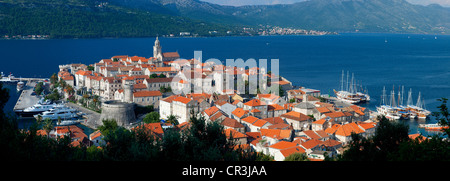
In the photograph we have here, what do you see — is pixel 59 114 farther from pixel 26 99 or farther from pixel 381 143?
pixel 381 143

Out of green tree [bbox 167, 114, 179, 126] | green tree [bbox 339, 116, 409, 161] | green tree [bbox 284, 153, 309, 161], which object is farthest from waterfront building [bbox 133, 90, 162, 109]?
green tree [bbox 339, 116, 409, 161]

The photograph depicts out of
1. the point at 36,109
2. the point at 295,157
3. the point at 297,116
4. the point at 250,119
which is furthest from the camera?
the point at 36,109

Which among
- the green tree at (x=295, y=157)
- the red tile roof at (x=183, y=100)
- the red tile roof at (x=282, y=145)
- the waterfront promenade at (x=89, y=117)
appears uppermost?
the red tile roof at (x=183, y=100)

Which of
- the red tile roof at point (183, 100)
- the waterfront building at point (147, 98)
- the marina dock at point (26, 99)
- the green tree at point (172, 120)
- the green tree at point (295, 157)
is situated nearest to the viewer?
the green tree at point (295, 157)

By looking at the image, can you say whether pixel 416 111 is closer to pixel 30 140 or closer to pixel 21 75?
pixel 30 140

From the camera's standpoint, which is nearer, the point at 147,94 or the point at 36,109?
the point at 36,109

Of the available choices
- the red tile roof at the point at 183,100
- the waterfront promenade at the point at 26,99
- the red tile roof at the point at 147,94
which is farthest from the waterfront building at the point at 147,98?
the waterfront promenade at the point at 26,99

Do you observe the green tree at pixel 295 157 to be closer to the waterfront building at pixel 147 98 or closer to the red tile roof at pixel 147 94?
the waterfront building at pixel 147 98

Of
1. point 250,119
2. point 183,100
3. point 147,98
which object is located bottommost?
point 250,119

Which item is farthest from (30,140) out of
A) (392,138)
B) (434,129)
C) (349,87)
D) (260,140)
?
(349,87)

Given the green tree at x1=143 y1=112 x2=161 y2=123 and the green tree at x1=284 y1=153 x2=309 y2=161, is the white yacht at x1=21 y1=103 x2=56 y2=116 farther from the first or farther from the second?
the green tree at x1=284 y1=153 x2=309 y2=161

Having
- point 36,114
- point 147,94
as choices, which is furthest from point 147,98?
point 36,114
